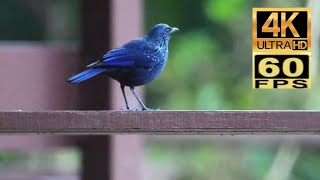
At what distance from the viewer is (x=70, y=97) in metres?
1.44

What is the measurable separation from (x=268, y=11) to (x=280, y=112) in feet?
0.37

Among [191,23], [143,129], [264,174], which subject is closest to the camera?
[143,129]

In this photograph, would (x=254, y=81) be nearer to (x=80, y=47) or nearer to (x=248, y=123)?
(x=248, y=123)

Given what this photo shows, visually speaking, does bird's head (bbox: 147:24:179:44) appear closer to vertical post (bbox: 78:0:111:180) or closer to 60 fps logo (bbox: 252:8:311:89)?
60 fps logo (bbox: 252:8:311:89)

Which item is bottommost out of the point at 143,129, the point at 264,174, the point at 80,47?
the point at 264,174

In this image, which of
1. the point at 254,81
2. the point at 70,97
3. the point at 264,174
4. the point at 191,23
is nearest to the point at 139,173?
the point at 70,97

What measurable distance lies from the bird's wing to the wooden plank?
0.08m

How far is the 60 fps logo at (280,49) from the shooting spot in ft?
3.16

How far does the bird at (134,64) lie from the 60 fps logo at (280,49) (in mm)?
113

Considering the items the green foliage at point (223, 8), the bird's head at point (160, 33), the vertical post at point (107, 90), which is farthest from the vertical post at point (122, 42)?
the green foliage at point (223, 8)

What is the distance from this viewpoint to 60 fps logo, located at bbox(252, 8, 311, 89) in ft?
3.16

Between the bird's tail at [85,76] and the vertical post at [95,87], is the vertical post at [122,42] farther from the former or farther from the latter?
the bird's tail at [85,76]

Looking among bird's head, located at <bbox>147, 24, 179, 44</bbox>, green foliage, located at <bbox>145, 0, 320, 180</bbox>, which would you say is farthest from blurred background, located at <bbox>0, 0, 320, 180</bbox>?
bird's head, located at <bbox>147, 24, 179, 44</bbox>

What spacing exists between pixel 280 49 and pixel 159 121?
16cm
